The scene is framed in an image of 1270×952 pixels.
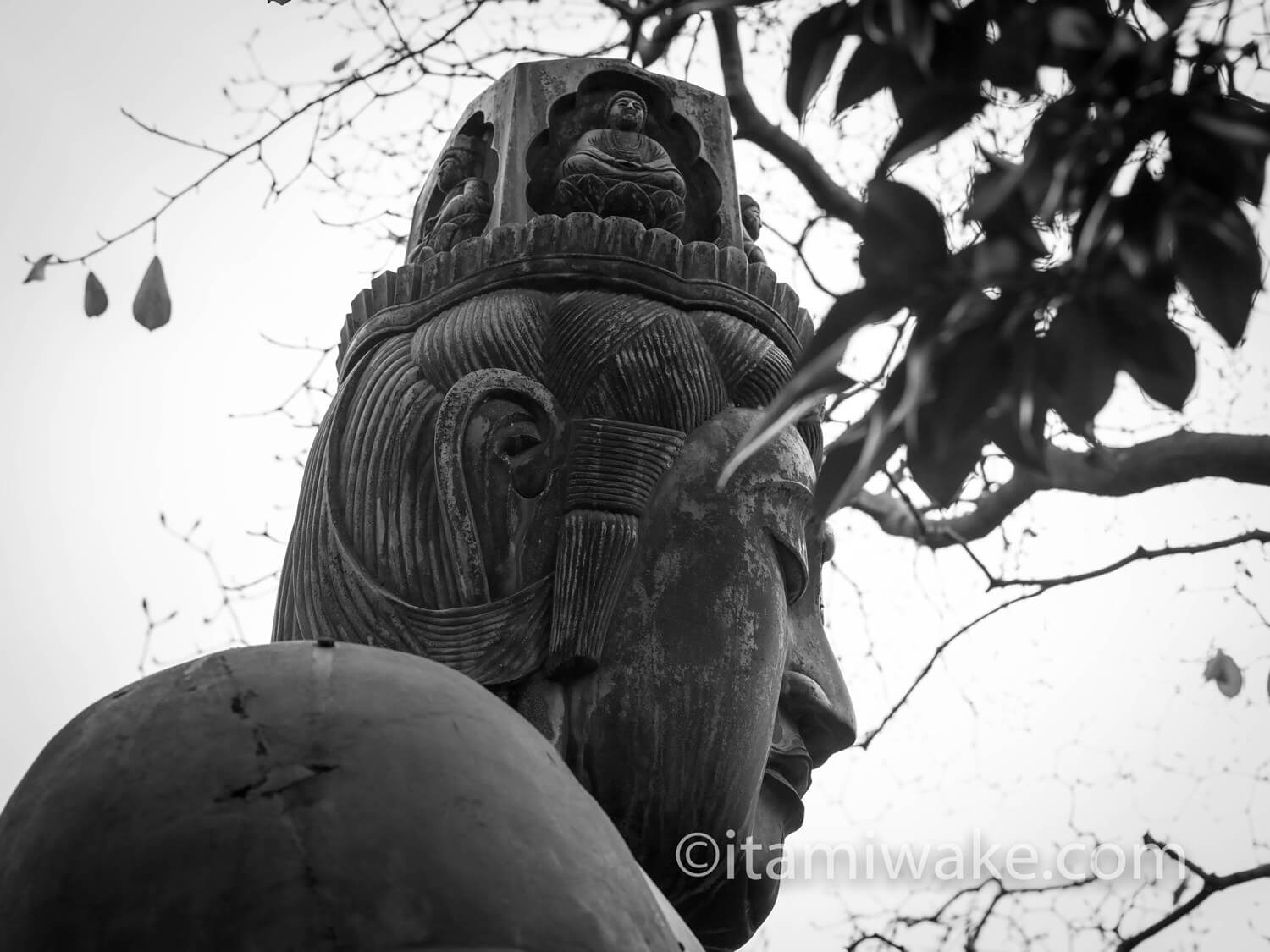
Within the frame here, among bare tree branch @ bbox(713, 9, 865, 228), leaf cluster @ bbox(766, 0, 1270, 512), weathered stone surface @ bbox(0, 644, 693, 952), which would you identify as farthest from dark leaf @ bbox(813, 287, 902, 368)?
bare tree branch @ bbox(713, 9, 865, 228)

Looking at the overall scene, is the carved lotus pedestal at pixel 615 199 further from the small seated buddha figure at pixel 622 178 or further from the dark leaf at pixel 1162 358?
the dark leaf at pixel 1162 358

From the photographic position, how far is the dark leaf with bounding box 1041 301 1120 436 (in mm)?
1115

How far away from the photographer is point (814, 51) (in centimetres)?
133

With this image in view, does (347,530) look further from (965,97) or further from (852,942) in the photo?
(852,942)

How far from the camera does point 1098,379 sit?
112cm

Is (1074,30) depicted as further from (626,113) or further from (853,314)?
(626,113)

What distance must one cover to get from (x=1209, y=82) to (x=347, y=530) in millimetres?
2172

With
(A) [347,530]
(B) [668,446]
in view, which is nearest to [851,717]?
(B) [668,446]

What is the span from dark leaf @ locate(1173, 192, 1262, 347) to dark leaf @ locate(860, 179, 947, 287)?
0.18 meters

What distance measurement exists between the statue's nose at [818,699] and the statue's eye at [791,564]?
0.46 ft

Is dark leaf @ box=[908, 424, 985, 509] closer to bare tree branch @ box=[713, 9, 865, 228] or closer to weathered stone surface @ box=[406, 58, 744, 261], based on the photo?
weathered stone surface @ box=[406, 58, 744, 261]

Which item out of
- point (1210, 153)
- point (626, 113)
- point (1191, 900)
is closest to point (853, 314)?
point (1210, 153)

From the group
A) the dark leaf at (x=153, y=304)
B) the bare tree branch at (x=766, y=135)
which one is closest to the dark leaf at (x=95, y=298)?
the dark leaf at (x=153, y=304)

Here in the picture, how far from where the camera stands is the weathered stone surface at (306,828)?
1.52m
